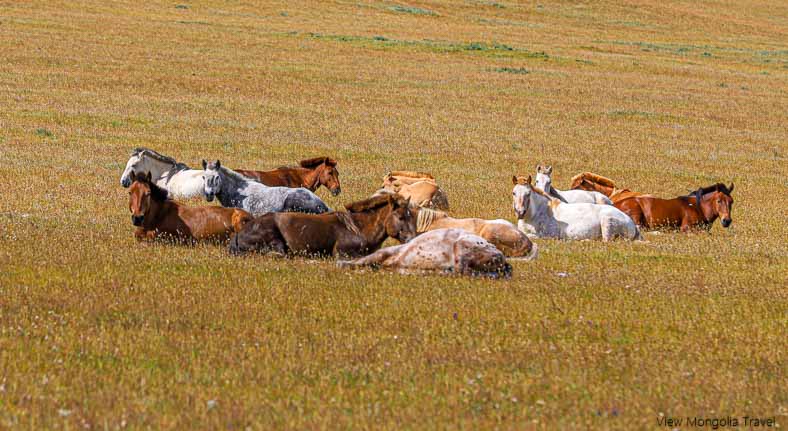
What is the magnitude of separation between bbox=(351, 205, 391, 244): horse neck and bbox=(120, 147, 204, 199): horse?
6.60 m

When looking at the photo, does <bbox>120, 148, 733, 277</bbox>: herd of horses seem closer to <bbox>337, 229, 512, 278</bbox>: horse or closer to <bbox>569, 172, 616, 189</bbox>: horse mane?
<bbox>337, 229, 512, 278</bbox>: horse

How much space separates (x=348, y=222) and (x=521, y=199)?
3.88 metres

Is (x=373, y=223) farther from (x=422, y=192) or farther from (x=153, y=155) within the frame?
(x=153, y=155)

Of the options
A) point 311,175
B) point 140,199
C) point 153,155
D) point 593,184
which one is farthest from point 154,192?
point 593,184

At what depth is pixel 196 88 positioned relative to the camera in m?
38.2

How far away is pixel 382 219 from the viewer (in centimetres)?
1297

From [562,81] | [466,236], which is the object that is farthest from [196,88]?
[466,236]

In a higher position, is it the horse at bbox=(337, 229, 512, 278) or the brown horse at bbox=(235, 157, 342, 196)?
the horse at bbox=(337, 229, 512, 278)

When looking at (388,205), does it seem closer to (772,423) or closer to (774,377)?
(774,377)

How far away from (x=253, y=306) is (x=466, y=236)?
3.02 metres

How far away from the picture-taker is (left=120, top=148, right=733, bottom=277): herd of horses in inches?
471

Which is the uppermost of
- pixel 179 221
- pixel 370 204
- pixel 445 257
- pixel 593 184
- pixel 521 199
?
pixel 370 204

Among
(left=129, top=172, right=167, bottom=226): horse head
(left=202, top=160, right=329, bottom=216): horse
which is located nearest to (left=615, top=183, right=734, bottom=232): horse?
(left=202, top=160, right=329, bottom=216): horse

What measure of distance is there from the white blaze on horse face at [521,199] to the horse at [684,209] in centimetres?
299
